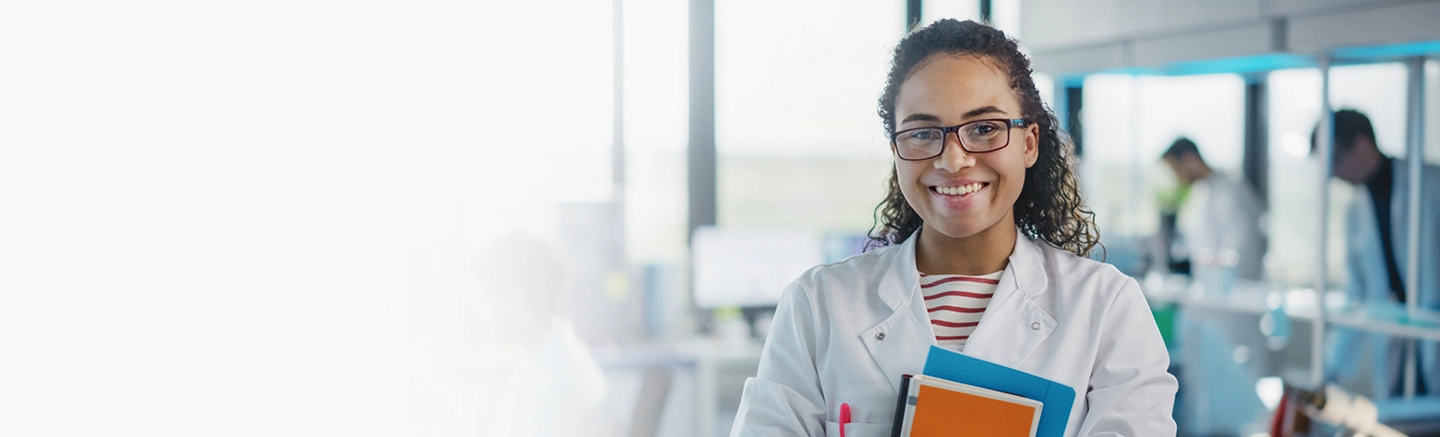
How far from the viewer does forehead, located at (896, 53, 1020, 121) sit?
3.64 ft

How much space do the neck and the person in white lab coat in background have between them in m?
3.84

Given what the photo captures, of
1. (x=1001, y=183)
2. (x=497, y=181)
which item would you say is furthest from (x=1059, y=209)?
(x=497, y=181)

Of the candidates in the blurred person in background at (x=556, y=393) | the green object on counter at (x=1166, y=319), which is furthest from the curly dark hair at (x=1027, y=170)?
the green object on counter at (x=1166, y=319)

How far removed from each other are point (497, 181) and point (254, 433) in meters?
1.60

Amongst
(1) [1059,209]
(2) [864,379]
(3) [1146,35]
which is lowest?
(2) [864,379]

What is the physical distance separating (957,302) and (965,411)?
0.58ft

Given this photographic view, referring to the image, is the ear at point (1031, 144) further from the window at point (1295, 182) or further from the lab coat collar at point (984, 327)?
the window at point (1295, 182)

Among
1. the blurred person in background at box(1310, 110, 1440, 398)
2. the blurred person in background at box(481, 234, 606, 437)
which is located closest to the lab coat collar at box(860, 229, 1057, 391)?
the blurred person in background at box(481, 234, 606, 437)

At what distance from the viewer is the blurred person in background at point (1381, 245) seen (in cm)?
357

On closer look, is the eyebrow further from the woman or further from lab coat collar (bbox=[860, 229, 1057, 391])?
lab coat collar (bbox=[860, 229, 1057, 391])

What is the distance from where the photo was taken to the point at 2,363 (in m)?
2.50

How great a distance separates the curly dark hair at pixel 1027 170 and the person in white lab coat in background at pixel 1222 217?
3.69 meters

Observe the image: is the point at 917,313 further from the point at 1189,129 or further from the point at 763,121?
the point at 1189,129

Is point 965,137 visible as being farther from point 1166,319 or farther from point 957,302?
point 1166,319
